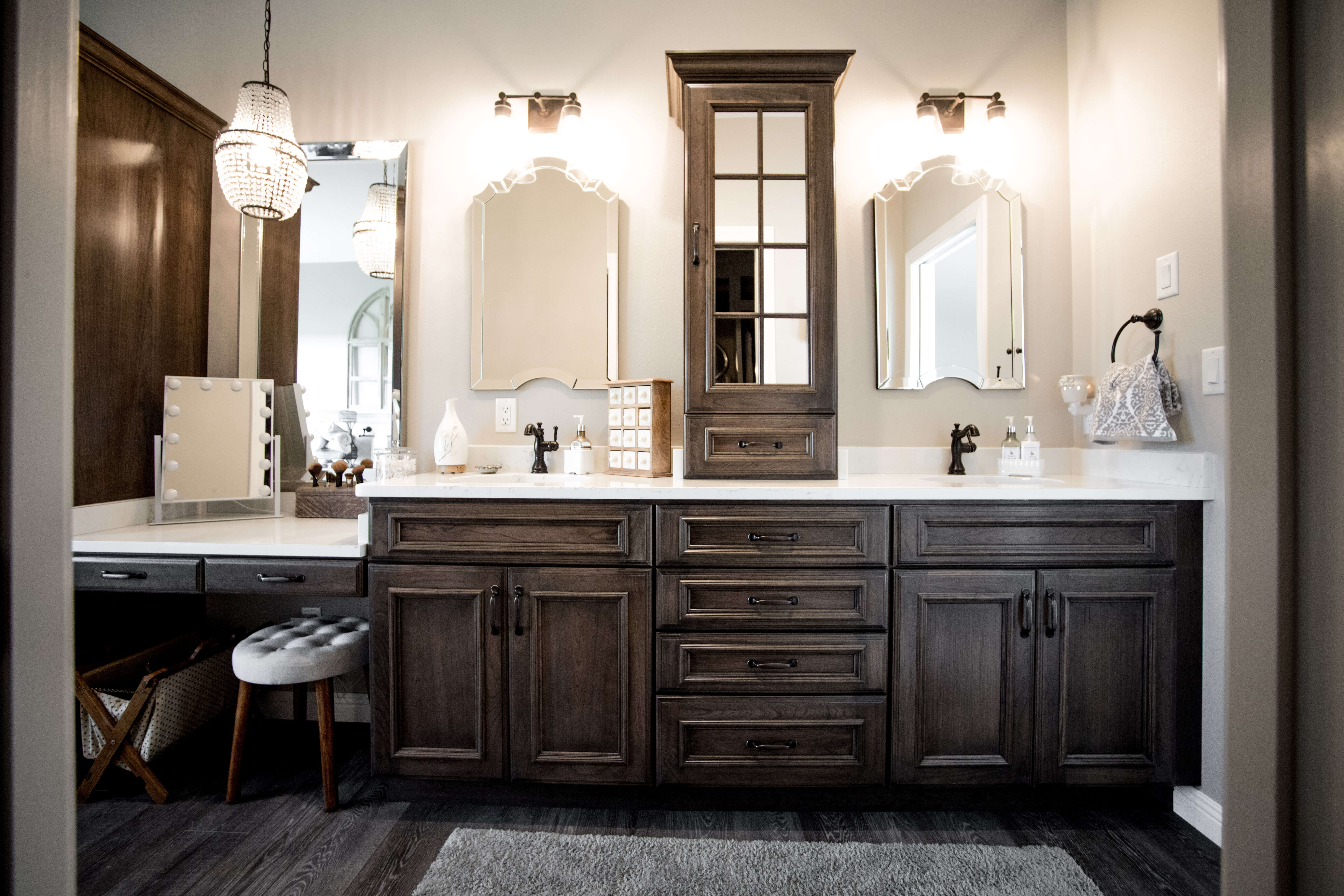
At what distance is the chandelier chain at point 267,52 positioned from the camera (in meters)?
2.21

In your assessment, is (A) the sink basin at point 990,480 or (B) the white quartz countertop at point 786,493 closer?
(B) the white quartz countertop at point 786,493

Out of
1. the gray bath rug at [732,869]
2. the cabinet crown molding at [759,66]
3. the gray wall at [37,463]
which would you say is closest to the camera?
the gray wall at [37,463]

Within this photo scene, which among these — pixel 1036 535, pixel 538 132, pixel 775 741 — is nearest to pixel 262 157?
pixel 538 132

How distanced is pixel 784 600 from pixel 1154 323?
143 cm

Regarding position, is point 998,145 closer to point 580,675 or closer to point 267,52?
point 580,675

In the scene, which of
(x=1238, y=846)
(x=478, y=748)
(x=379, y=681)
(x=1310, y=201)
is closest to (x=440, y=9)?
(x=379, y=681)

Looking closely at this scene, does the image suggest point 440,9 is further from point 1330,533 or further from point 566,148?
point 1330,533

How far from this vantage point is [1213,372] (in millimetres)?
1725

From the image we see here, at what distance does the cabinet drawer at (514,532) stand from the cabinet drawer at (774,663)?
0.28 metres

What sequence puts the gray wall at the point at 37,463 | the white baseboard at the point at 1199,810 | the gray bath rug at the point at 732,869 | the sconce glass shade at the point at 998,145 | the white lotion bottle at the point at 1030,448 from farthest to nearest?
1. the sconce glass shade at the point at 998,145
2. the white lotion bottle at the point at 1030,448
3. the white baseboard at the point at 1199,810
4. the gray bath rug at the point at 732,869
5. the gray wall at the point at 37,463

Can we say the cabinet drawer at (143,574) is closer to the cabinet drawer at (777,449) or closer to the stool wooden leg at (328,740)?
the stool wooden leg at (328,740)

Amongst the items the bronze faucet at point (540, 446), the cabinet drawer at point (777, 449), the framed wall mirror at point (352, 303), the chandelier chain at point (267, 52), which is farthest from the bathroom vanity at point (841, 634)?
the chandelier chain at point (267, 52)

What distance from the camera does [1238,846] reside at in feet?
1.25

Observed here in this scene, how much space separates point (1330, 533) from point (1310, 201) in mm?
191
